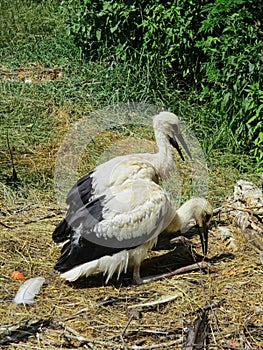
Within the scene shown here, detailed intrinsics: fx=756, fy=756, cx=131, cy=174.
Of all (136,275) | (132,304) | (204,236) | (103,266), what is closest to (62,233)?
(103,266)

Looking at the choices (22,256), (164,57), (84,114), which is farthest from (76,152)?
(22,256)

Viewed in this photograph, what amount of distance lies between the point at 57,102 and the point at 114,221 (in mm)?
3559

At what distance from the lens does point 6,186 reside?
683 cm

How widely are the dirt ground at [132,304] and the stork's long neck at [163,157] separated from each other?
0.67 meters

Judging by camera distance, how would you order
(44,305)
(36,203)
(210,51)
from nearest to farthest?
(44,305) < (36,203) < (210,51)

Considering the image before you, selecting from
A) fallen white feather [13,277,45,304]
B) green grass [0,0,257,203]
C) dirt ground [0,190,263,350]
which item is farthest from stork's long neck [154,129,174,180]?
fallen white feather [13,277,45,304]

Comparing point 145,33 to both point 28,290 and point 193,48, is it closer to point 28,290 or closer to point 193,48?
point 193,48

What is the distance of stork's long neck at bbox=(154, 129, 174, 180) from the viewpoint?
5695 mm

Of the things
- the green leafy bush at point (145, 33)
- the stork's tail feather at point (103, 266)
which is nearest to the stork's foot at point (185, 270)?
the stork's tail feather at point (103, 266)

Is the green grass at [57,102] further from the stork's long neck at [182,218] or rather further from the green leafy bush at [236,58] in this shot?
the stork's long neck at [182,218]

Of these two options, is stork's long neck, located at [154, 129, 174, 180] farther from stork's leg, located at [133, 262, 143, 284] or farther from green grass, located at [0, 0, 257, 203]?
green grass, located at [0, 0, 257, 203]

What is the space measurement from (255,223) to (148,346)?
174cm

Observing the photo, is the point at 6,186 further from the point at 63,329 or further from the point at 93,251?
the point at 63,329

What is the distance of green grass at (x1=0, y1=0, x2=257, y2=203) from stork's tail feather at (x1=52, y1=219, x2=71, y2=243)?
138 centimetres
